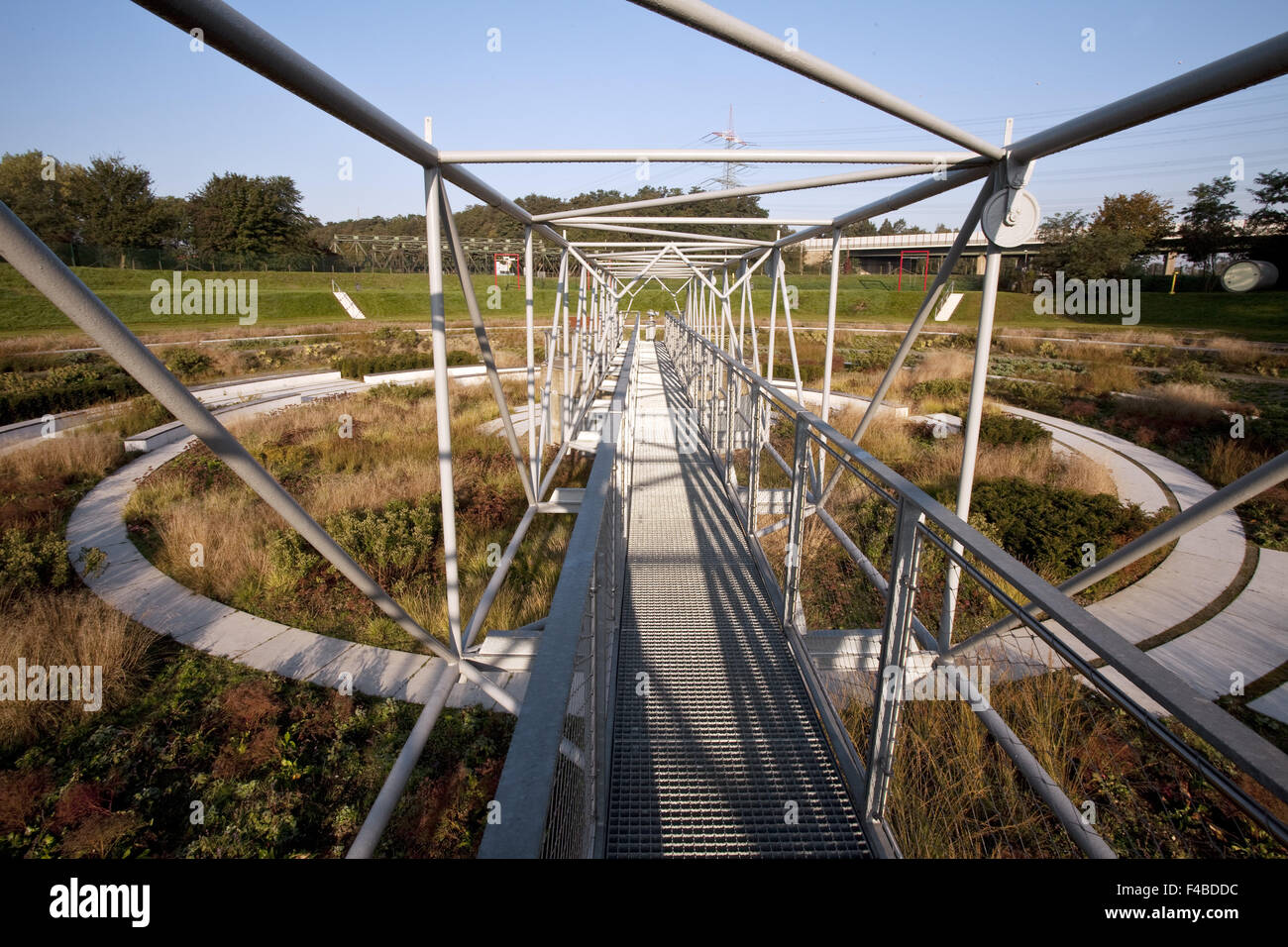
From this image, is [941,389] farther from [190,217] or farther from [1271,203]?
[190,217]

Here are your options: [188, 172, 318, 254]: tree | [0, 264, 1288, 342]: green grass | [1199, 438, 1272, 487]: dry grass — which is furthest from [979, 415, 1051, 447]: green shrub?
[188, 172, 318, 254]: tree

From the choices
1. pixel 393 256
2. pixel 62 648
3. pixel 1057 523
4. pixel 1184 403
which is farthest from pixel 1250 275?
pixel 393 256

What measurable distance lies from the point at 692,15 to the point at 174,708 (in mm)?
5358

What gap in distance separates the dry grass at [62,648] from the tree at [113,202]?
76.8 feet

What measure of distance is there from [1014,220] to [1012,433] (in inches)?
346

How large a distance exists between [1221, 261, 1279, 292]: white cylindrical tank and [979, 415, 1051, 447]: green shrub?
3360cm

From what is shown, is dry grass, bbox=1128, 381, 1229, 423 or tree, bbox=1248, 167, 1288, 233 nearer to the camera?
dry grass, bbox=1128, 381, 1229, 423

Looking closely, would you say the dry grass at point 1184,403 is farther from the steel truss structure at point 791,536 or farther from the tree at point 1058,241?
the tree at point 1058,241

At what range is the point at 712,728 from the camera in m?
2.64

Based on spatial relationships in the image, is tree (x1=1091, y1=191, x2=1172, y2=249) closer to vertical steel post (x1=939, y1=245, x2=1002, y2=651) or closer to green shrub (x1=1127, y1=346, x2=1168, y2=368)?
green shrub (x1=1127, y1=346, x2=1168, y2=368)

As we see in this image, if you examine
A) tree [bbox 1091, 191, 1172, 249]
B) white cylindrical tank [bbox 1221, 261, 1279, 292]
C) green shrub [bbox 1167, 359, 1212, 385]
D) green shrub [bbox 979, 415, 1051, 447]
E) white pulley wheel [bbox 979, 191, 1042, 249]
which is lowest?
green shrub [bbox 979, 415, 1051, 447]

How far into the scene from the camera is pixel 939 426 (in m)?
11.5

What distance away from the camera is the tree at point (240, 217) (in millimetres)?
42594

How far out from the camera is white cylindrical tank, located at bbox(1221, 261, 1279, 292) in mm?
31578
